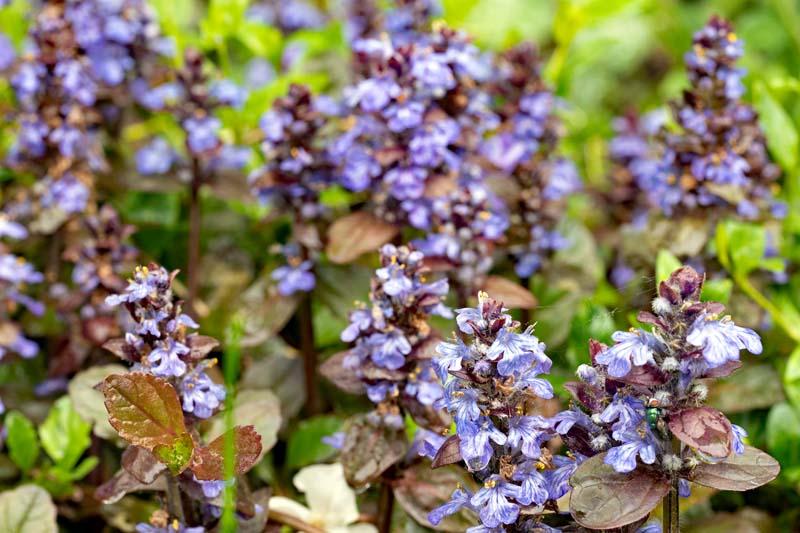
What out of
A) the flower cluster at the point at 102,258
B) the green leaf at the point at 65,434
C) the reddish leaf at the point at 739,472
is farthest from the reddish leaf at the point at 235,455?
the flower cluster at the point at 102,258

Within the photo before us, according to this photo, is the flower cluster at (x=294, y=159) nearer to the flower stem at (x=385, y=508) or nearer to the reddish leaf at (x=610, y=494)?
the flower stem at (x=385, y=508)

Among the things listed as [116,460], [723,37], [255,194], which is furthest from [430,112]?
[116,460]

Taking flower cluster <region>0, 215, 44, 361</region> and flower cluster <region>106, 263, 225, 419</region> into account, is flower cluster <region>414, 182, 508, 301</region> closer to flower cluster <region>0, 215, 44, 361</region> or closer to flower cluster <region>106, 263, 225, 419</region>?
flower cluster <region>106, 263, 225, 419</region>

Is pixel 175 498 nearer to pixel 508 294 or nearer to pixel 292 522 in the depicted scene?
pixel 292 522

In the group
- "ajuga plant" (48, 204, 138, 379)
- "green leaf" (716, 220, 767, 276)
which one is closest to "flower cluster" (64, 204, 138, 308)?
"ajuga plant" (48, 204, 138, 379)

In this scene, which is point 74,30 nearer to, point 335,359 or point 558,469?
point 335,359

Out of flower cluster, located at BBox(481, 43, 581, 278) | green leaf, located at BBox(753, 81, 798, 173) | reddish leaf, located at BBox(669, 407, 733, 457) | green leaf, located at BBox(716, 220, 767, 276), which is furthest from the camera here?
green leaf, located at BBox(753, 81, 798, 173)

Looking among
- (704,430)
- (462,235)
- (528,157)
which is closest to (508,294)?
(462,235)
